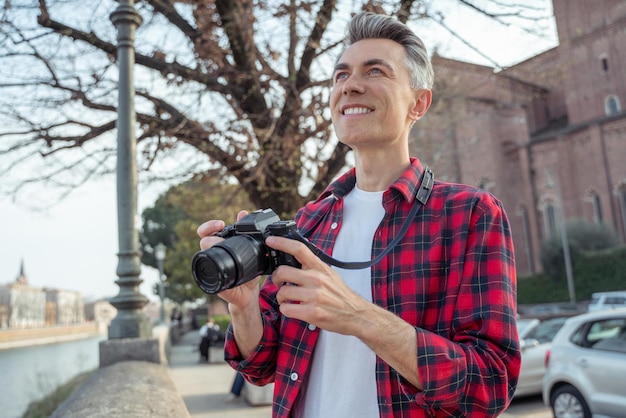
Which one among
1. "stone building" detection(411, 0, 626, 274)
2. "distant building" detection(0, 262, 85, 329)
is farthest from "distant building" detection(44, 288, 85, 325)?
"stone building" detection(411, 0, 626, 274)

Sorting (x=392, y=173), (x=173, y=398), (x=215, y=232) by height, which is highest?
(x=392, y=173)

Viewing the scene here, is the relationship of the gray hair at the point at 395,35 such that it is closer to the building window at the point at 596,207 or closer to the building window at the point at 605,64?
the building window at the point at 596,207

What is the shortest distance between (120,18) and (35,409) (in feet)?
24.7

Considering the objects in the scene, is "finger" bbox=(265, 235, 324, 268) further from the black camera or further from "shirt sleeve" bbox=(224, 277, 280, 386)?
"shirt sleeve" bbox=(224, 277, 280, 386)

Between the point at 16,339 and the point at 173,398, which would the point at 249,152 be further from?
the point at 16,339

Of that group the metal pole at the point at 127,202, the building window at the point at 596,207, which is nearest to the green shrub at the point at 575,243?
the building window at the point at 596,207

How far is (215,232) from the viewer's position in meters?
1.47

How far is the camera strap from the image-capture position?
4.66 ft

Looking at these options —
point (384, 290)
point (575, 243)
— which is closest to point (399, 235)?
point (384, 290)

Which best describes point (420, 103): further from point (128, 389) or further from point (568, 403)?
point (568, 403)

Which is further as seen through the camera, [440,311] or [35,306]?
[35,306]

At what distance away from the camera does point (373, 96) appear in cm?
168

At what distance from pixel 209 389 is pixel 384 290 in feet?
37.5

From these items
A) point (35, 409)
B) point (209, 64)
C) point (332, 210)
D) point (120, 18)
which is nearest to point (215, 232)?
point (332, 210)
